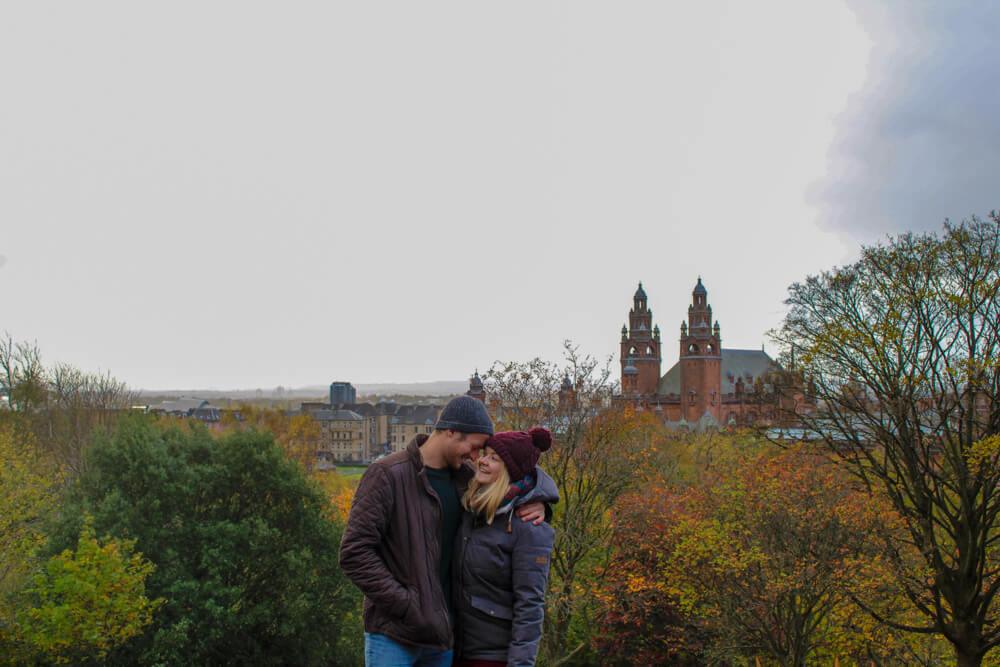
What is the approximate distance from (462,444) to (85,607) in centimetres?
1617

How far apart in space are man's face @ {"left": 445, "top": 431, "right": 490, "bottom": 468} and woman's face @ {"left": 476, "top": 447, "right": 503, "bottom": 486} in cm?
10

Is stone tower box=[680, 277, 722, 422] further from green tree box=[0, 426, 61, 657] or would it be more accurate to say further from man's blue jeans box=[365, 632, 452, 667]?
man's blue jeans box=[365, 632, 452, 667]

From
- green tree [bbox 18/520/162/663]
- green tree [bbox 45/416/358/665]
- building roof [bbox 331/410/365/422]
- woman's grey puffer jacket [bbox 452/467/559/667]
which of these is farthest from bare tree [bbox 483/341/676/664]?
building roof [bbox 331/410/365/422]

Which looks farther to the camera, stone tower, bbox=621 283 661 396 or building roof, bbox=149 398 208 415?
building roof, bbox=149 398 208 415

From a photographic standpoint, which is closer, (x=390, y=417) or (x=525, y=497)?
(x=525, y=497)

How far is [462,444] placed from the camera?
4.03 meters

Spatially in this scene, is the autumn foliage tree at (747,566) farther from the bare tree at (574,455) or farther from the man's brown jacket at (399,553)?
the man's brown jacket at (399,553)

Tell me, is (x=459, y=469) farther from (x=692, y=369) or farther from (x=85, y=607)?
(x=692, y=369)

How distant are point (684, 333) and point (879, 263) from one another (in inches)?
2757

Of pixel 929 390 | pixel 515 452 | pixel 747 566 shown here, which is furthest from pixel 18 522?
pixel 929 390

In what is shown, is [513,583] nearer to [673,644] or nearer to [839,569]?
[839,569]

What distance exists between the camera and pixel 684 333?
84.0 metres

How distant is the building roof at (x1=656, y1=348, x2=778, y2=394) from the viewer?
3383 inches

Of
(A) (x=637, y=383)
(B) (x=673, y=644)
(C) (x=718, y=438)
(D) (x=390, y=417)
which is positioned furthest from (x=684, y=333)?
(B) (x=673, y=644)
